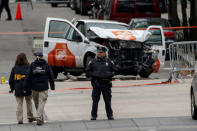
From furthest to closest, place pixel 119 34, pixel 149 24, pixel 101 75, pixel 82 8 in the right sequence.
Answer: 1. pixel 82 8
2. pixel 149 24
3. pixel 119 34
4. pixel 101 75

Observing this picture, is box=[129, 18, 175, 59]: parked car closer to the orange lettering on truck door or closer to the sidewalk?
the orange lettering on truck door

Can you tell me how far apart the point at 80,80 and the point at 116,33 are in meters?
2.40

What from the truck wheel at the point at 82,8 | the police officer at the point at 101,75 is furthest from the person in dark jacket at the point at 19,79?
the truck wheel at the point at 82,8

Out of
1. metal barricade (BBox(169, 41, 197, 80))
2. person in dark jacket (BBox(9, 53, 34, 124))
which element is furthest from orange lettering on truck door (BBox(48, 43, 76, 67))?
person in dark jacket (BBox(9, 53, 34, 124))

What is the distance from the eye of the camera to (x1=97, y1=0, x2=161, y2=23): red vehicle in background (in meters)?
30.9

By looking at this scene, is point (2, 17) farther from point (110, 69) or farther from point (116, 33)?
point (110, 69)

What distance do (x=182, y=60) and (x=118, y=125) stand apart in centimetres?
804

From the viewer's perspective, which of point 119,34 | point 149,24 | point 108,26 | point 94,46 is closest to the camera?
point 119,34

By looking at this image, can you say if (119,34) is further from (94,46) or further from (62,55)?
(62,55)

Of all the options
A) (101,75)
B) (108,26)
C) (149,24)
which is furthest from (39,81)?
(149,24)

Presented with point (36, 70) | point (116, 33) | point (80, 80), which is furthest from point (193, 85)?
point (80, 80)

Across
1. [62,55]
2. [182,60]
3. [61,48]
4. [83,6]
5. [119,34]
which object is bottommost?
[182,60]

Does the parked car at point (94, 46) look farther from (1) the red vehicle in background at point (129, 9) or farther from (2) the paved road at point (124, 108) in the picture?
(1) the red vehicle in background at point (129, 9)

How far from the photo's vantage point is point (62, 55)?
20.9 meters
